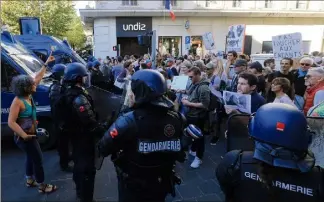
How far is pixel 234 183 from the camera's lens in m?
1.56

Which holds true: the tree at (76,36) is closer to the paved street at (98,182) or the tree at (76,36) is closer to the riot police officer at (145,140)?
the paved street at (98,182)

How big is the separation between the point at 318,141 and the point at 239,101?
144 centimetres

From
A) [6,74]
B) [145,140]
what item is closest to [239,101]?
[145,140]

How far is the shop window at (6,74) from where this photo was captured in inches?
209

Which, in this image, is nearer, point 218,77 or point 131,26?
point 218,77

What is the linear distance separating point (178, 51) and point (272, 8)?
9470 millimetres

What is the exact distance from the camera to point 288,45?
259 inches

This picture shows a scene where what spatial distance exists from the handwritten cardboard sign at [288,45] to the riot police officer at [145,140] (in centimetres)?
525

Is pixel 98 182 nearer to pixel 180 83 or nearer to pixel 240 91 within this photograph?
pixel 180 83

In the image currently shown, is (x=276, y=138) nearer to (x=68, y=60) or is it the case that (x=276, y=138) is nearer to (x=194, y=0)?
(x=68, y=60)

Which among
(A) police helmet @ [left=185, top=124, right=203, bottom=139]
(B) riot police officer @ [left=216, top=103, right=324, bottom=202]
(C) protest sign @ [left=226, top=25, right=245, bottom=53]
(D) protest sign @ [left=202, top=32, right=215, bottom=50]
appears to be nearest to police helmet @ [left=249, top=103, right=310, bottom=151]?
(B) riot police officer @ [left=216, top=103, right=324, bottom=202]

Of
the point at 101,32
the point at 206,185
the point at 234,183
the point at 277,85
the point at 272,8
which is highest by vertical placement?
the point at 272,8

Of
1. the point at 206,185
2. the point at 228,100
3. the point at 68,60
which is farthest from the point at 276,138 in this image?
the point at 68,60

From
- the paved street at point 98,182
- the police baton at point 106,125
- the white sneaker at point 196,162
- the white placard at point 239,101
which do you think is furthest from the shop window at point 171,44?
the police baton at point 106,125
